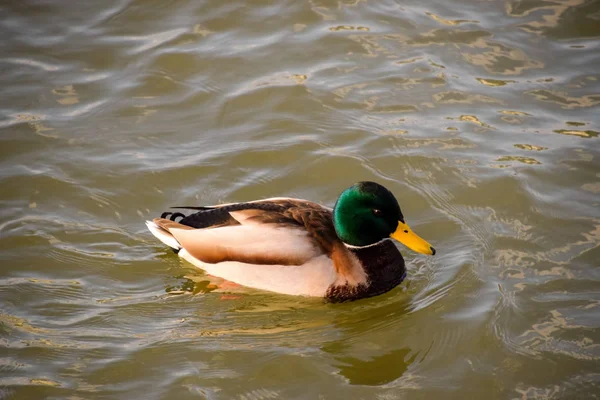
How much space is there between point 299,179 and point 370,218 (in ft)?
5.27

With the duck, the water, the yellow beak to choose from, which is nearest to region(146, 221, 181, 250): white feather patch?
the duck

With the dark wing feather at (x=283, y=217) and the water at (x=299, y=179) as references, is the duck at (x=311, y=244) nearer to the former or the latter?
the dark wing feather at (x=283, y=217)

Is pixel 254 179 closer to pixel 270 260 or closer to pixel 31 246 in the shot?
pixel 270 260

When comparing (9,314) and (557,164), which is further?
(557,164)

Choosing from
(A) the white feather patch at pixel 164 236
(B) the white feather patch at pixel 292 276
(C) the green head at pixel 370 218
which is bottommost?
(B) the white feather patch at pixel 292 276

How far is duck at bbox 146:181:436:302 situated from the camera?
6523 millimetres

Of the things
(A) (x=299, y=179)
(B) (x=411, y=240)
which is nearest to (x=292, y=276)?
(B) (x=411, y=240)

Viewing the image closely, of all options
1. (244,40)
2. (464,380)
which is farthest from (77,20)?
(464,380)

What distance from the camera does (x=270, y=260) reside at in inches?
258

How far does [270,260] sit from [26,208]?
2.64 m

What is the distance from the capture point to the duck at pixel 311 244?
6.52 meters

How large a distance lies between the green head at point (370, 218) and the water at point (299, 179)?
499mm

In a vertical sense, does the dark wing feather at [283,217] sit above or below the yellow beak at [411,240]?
above

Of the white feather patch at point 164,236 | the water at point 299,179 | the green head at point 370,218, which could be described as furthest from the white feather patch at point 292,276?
the white feather patch at point 164,236
